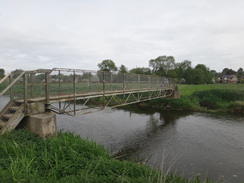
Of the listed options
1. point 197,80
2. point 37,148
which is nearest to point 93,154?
point 37,148

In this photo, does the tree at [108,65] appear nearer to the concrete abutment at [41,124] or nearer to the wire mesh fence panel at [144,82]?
the wire mesh fence panel at [144,82]

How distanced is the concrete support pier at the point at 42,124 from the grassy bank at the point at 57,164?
24cm

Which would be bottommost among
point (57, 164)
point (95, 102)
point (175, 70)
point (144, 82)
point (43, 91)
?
→ point (57, 164)

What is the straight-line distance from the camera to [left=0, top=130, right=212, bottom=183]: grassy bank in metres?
4.77

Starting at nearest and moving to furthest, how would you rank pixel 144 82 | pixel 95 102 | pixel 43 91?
pixel 43 91 < pixel 95 102 < pixel 144 82

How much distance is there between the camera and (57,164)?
5586mm

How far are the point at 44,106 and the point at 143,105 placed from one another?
71.5 ft

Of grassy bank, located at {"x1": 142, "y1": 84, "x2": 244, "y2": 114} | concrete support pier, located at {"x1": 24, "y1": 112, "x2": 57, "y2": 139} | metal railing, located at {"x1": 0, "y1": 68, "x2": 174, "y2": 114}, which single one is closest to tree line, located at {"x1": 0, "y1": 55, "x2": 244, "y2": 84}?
grassy bank, located at {"x1": 142, "y1": 84, "x2": 244, "y2": 114}

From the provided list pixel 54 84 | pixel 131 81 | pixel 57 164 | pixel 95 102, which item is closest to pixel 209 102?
pixel 131 81

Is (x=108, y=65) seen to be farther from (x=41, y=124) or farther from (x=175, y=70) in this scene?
(x=41, y=124)

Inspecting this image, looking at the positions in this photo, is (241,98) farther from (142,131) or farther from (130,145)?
(130,145)

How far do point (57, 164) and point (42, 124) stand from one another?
2134 millimetres

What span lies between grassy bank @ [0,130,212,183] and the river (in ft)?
5.67

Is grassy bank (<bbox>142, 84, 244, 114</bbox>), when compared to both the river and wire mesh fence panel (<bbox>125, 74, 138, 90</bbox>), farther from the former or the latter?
wire mesh fence panel (<bbox>125, 74, 138, 90</bbox>)
